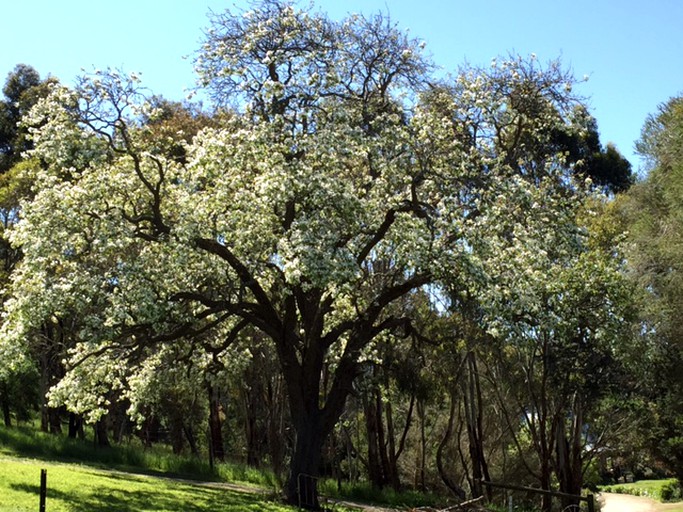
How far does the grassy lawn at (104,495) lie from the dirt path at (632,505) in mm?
26213

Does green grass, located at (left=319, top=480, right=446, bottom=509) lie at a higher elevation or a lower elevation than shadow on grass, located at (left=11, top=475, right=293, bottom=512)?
lower

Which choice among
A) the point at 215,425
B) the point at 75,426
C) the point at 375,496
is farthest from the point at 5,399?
the point at 375,496

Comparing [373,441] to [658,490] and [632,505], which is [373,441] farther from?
[658,490]

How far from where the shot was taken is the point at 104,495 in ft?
58.9

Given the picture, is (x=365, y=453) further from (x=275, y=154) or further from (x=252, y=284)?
(x=275, y=154)

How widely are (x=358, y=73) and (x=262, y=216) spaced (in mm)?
4680

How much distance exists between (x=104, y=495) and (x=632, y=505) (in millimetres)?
36640

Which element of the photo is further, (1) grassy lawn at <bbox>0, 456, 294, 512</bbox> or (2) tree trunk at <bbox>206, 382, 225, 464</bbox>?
(2) tree trunk at <bbox>206, 382, 225, 464</bbox>

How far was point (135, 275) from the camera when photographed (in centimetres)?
1767

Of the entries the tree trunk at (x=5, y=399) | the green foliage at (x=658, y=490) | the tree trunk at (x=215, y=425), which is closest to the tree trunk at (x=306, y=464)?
the tree trunk at (x=215, y=425)

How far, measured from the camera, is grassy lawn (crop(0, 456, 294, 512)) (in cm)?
1599

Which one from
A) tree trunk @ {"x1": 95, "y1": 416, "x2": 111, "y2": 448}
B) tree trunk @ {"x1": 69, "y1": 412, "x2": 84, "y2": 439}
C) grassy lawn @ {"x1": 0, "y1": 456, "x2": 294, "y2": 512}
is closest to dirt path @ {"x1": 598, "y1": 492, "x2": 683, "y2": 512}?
tree trunk @ {"x1": 95, "y1": 416, "x2": 111, "y2": 448}

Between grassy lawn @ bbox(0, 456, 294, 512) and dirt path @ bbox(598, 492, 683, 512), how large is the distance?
26213 mm

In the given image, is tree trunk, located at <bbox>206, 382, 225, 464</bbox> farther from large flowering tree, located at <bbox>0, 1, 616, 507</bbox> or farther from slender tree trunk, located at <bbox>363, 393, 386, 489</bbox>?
large flowering tree, located at <bbox>0, 1, 616, 507</bbox>
